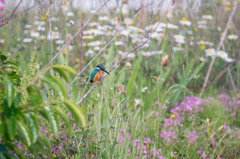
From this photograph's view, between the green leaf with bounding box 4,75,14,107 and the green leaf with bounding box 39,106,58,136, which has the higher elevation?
the green leaf with bounding box 4,75,14,107

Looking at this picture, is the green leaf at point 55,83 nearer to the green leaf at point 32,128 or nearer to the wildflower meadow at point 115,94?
the wildflower meadow at point 115,94

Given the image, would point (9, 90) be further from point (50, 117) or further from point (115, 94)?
point (115, 94)

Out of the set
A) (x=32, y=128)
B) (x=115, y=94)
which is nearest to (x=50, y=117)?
(x=32, y=128)

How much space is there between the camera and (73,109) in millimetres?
776

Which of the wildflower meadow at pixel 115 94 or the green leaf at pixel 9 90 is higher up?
the green leaf at pixel 9 90

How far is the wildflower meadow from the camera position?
33.0 inches

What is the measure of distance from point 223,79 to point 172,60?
2.86ft

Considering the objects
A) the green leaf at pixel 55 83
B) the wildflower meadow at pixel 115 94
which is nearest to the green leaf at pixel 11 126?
the wildflower meadow at pixel 115 94

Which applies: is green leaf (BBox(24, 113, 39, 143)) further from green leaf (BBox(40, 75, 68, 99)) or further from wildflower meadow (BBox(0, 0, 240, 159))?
green leaf (BBox(40, 75, 68, 99))

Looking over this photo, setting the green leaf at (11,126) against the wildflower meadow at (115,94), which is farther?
the wildflower meadow at (115,94)

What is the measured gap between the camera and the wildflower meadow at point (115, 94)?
84 centimetres

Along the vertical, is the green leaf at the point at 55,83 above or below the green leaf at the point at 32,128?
above

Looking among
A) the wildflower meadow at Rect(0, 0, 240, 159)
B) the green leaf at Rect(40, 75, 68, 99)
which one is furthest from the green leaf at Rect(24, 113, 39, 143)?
the green leaf at Rect(40, 75, 68, 99)

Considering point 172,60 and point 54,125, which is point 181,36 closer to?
point 172,60
